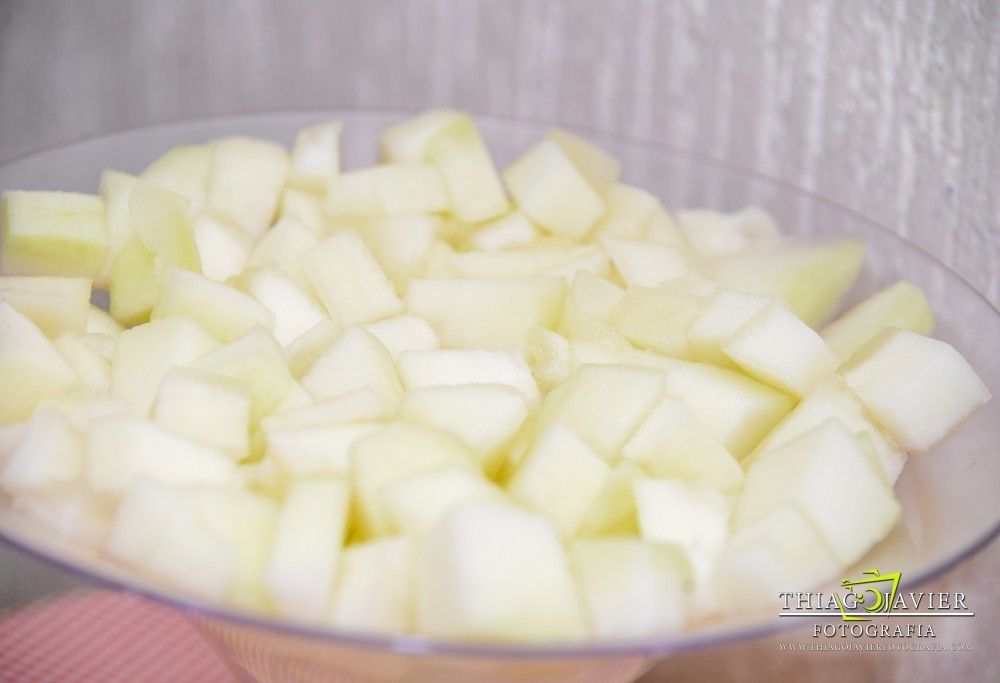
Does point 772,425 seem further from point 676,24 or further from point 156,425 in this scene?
point 676,24

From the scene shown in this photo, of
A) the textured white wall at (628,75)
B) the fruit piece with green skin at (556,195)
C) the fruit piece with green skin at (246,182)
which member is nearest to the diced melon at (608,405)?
the fruit piece with green skin at (556,195)

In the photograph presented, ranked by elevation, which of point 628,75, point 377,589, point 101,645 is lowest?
point 101,645

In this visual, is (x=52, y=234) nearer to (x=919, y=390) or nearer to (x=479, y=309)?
(x=479, y=309)

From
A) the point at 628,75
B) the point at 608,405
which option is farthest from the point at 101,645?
the point at 628,75

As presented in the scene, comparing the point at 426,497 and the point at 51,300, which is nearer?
the point at 426,497

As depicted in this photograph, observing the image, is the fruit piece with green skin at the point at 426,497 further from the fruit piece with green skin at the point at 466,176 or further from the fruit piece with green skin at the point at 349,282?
the fruit piece with green skin at the point at 466,176

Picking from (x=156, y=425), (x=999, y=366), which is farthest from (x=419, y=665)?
(x=999, y=366)
